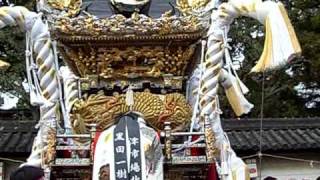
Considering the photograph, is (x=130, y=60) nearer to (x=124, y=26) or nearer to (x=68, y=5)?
(x=124, y=26)

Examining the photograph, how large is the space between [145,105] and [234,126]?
18.9 feet

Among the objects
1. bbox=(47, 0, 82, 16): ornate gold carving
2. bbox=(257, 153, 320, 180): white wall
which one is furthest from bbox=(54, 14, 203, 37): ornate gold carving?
bbox=(257, 153, 320, 180): white wall

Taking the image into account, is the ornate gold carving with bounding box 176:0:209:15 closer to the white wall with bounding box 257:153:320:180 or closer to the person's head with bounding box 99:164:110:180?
the person's head with bounding box 99:164:110:180

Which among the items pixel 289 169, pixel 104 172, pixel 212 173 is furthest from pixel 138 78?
pixel 289 169

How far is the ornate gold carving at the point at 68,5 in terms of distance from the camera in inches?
222

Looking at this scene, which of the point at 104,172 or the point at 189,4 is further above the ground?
the point at 189,4

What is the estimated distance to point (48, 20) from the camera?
5605mm

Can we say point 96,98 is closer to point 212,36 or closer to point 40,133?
point 40,133

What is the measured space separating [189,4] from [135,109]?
3.09 ft

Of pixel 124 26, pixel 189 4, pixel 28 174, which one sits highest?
pixel 189 4

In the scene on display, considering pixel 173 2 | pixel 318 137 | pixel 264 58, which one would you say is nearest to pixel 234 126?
pixel 318 137

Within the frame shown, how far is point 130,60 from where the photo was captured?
5.62 m

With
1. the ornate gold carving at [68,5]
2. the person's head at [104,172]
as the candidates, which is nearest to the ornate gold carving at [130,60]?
the ornate gold carving at [68,5]

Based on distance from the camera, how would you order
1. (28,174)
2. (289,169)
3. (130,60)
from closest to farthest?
(28,174) < (130,60) < (289,169)
